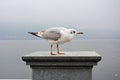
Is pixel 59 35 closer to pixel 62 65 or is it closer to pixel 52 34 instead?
pixel 52 34

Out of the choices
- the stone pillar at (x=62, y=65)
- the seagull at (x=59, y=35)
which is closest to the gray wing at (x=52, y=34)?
the seagull at (x=59, y=35)

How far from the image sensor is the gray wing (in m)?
1.72

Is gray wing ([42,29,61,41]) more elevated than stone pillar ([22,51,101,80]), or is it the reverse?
gray wing ([42,29,61,41])

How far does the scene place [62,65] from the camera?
1.61 m

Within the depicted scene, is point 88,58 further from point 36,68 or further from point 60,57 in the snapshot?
point 36,68

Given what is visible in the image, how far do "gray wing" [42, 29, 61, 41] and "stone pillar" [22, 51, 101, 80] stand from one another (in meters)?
0.15

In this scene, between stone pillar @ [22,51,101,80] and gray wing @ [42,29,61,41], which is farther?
gray wing @ [42,29,61,41]

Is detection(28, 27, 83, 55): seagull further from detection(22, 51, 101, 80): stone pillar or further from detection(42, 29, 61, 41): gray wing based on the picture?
detection(22, 51, 101, 80): stone pillar

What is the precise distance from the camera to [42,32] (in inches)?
69.6

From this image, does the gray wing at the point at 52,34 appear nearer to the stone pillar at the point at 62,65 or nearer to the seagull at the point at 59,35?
the seagull at the point at 59,35

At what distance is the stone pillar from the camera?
158 centimetres

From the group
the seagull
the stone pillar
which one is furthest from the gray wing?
the stone pillar

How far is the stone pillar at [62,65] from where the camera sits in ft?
5.18

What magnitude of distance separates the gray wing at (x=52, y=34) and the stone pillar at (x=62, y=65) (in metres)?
0.15
